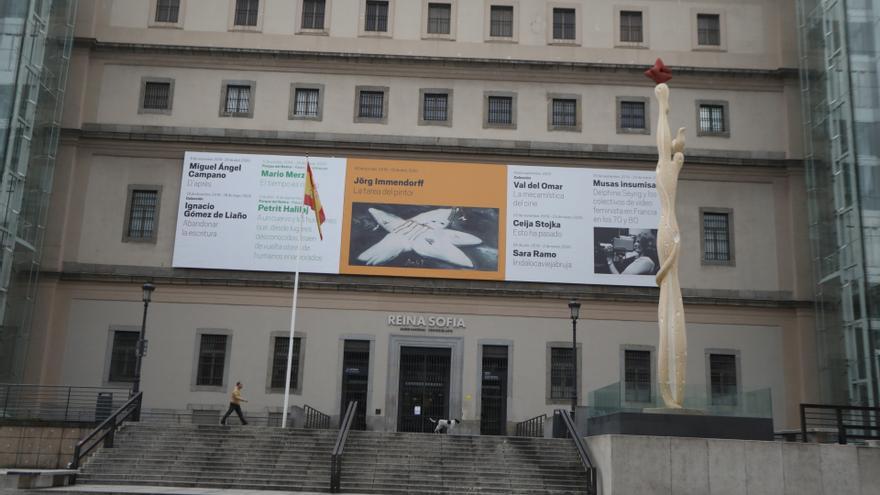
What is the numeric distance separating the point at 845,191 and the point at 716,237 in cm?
478

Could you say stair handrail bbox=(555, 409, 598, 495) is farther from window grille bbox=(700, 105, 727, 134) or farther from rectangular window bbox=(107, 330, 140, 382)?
rectangular window bbox=(107, 330, 140, 382)

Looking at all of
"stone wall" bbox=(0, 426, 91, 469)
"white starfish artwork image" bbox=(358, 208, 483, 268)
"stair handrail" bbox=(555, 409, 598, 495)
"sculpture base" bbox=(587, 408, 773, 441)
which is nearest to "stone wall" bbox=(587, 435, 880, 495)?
"sculpture base" bbox=(587, 408, 773, 441)

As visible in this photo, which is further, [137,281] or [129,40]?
[129,40]

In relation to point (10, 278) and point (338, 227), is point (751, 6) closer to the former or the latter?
point (338, 227)

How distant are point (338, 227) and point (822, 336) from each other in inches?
680

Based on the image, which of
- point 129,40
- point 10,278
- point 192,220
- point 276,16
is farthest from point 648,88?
point 10,278

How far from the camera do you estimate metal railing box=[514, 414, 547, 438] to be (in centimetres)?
2823

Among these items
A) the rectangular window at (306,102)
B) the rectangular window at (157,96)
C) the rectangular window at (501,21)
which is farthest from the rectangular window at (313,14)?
the rectangular window at (501,21)

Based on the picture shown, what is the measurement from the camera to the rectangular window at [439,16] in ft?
109

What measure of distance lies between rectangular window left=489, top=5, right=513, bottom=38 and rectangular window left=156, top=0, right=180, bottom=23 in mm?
12121

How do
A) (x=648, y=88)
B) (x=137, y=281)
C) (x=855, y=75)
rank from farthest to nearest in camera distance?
(x=648, y=88), (x=137, y=281), (x=855, y=75)

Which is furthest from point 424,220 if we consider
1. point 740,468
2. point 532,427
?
point 740,468

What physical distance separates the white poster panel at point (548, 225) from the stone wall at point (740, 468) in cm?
1241

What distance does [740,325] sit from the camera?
30875 mm
